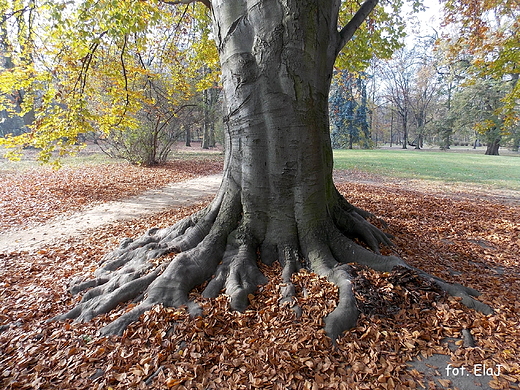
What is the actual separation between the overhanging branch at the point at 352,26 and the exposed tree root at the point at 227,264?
91.9 inches

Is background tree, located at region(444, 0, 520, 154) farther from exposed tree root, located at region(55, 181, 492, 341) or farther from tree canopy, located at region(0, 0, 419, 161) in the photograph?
exposed tree root, located at region(55, 181, 492, 341)

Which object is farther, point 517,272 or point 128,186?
point 128,186

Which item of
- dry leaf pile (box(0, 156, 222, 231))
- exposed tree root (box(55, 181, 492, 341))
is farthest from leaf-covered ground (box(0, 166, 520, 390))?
dry leaf pile (box(0, 156, 222, 231))

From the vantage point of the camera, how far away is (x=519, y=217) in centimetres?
636

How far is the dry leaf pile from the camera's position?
711cm

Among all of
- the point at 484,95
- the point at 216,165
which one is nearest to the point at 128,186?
the point at 216,165

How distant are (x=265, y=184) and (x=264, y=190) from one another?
0.25ft

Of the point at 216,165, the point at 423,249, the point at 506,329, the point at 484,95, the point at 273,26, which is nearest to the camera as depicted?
the point at 506,329

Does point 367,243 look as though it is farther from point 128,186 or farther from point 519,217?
point 128,186

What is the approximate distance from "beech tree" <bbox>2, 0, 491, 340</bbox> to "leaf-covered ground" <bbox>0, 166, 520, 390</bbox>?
7.5 inches

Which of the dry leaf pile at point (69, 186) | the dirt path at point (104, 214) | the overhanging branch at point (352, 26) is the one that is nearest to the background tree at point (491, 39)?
the overhanging branch at point (352, 26)

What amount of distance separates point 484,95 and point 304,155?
33574mm

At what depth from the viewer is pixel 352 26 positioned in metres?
4.15

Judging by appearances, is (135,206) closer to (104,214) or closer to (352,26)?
(104,214)
